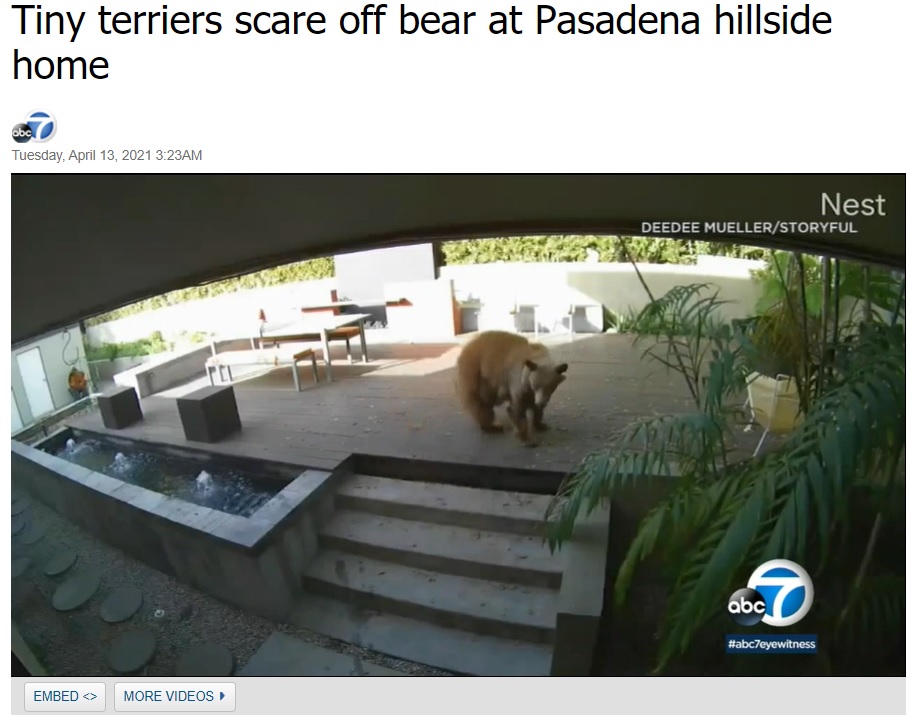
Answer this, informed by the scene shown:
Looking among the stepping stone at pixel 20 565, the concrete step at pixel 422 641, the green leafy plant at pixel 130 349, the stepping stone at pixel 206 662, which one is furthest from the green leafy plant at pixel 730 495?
the stepping stone at pixel 20 565

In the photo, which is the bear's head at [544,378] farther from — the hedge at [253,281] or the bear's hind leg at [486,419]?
the hedge at [253,281]

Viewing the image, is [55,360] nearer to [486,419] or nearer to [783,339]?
[486,419]

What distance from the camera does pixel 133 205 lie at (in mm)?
891

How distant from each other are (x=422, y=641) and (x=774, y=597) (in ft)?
2.47

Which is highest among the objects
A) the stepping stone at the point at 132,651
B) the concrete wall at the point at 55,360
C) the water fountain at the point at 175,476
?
the concrete wall at the point at 55,360

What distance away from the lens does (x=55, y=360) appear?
3.12 ft

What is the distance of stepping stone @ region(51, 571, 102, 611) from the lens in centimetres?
99

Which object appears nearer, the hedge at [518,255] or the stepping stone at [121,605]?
the hedge at [518,255]

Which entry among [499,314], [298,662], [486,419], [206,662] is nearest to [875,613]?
[486,419]
